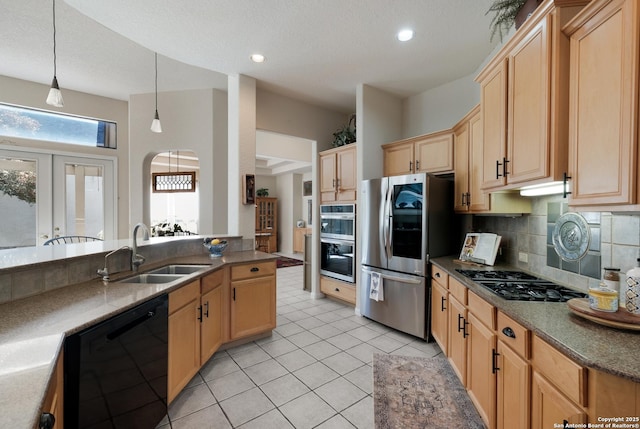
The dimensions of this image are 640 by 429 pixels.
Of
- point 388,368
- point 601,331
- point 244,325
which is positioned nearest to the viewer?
point 601,331

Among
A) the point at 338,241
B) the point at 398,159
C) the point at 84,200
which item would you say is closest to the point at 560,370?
the point at 398,159

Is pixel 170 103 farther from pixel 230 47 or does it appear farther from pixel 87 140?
pixel 230 47

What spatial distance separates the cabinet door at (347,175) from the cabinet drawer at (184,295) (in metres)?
2.33

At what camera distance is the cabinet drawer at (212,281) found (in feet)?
7.48

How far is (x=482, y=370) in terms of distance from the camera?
1696 millimetres

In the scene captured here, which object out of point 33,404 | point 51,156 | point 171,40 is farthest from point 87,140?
point 33,404

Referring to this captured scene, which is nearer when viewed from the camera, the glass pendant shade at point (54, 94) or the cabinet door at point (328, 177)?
the glass pendant shade at point (54, 94)

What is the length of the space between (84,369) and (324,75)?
3383 millimetres

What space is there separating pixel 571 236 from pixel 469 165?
1.09 m

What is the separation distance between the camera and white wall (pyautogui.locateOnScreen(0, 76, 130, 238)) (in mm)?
3943

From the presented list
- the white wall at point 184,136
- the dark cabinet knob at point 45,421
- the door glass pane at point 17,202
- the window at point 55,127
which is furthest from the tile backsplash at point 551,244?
the door glass pane at point 17,202

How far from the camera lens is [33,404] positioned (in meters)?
0.67

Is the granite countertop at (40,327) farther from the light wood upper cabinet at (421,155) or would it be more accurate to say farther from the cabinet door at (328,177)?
the light wood upper cabinet at (421,155)

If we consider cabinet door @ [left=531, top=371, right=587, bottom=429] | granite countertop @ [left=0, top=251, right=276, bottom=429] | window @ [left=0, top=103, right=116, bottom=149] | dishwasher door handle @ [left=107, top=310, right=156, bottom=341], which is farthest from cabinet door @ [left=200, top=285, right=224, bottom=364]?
window @ [left=0, top=103, right=116, bottom=149]
